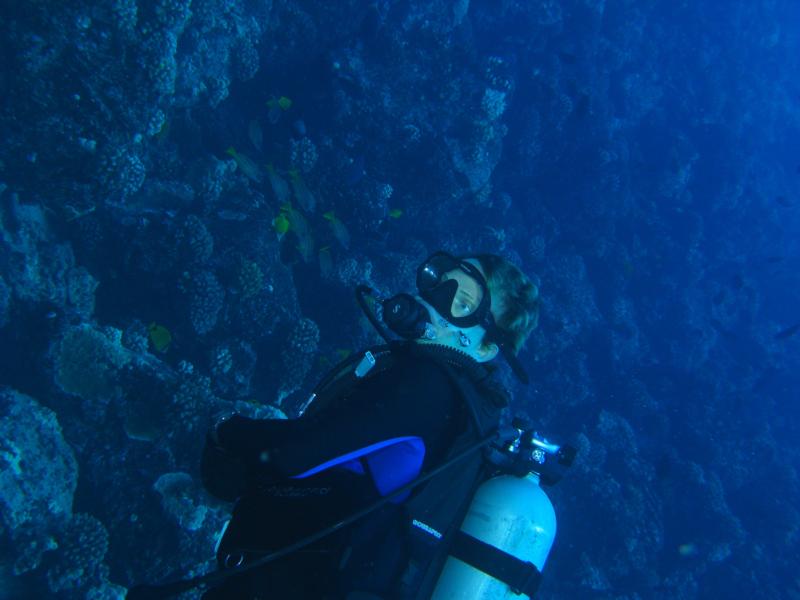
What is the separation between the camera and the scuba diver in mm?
1797

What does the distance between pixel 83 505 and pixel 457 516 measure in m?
5.89

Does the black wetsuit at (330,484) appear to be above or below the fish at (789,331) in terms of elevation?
below

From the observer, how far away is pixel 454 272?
8.41 ft

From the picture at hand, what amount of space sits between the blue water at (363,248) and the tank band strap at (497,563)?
4475 mm

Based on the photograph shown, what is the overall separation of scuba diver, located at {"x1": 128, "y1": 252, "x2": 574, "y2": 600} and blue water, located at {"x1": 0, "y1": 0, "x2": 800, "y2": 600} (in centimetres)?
442

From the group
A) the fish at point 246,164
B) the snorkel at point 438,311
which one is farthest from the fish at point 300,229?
the snorkel at point 438,311

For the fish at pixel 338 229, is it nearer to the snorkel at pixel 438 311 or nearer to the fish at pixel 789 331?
the snorkel at pixel 438 311

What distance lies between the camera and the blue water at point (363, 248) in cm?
629

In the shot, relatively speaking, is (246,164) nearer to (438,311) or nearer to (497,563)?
(438,311)

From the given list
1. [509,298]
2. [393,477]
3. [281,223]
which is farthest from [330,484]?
[281,223]

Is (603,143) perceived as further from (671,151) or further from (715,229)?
(715,229)

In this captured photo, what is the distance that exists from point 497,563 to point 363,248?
8764 millimetres

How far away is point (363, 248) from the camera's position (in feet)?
35.0

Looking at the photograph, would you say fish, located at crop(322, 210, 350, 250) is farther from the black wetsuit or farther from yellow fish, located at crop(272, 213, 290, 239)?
Answer: the black wetsuit
